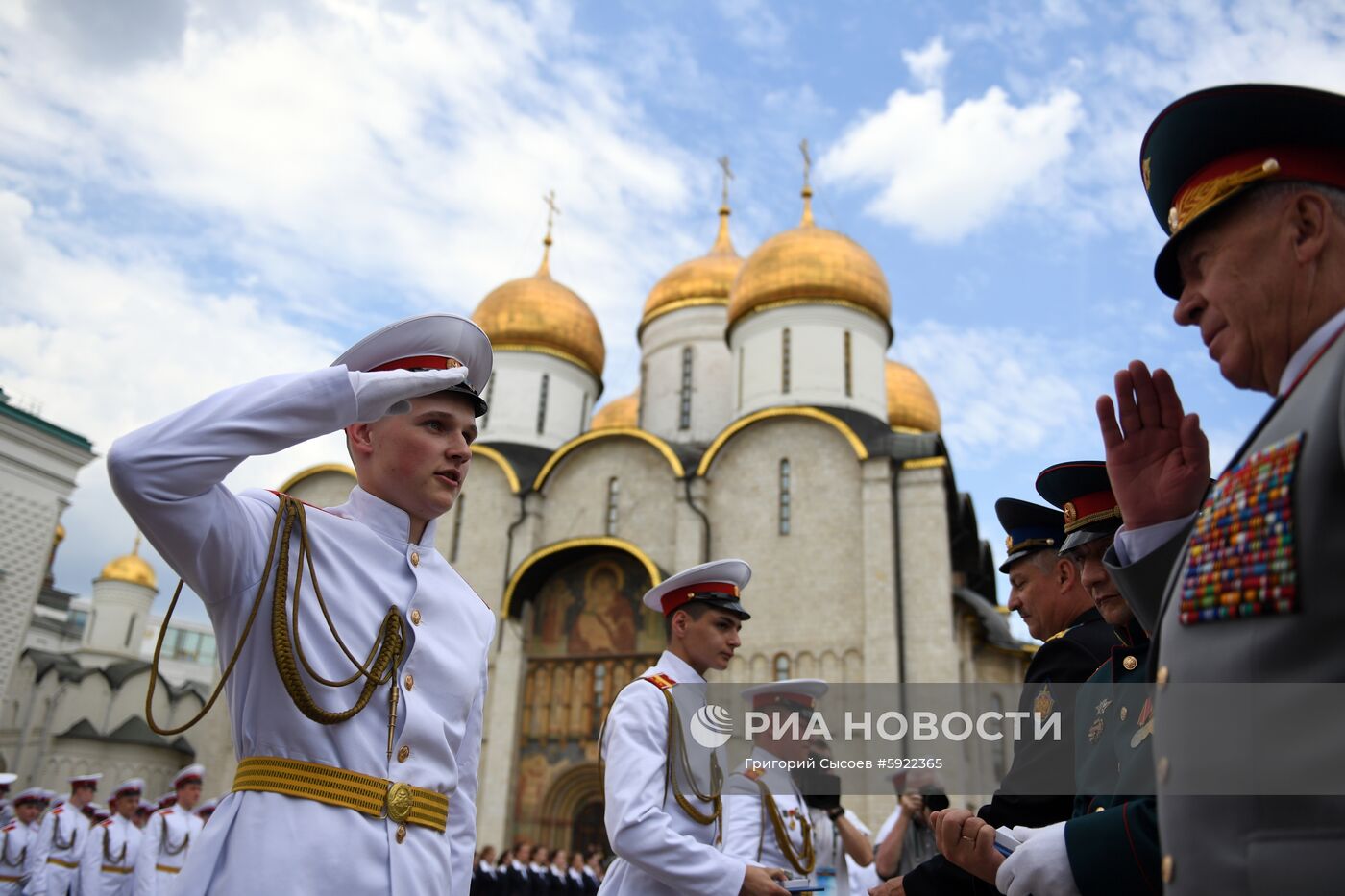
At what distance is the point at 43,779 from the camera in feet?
74.3

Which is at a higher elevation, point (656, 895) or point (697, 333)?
point (697, 333)

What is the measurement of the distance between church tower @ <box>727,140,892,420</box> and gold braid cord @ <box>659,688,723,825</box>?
14.6 m

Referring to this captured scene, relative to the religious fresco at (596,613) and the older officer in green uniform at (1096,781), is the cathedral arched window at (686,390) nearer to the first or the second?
the religious fresco at (596,613)

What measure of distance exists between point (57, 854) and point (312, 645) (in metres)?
9.61

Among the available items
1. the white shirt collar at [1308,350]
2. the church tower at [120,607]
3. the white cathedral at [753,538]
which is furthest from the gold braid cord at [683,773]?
the church tower at [120,607]

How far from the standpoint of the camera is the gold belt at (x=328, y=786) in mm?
2100

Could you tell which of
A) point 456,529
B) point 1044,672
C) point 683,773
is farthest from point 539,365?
point 1044,672

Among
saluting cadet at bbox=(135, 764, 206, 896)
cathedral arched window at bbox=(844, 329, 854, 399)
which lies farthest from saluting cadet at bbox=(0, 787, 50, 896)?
cathedral arched window at bbox=(844, 329, 854, 399)

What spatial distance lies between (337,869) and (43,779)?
25.3 m

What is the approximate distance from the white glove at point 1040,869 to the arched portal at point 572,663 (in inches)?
562

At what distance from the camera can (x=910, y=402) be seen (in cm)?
2291

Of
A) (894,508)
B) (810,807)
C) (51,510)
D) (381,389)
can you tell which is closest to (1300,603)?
(381,389)

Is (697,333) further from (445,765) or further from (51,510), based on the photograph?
(445,765)

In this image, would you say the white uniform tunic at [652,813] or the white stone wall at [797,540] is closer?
the white uniform tunic at [652,813]
